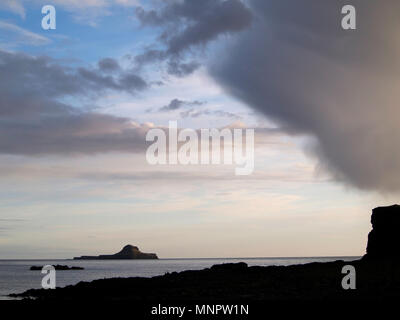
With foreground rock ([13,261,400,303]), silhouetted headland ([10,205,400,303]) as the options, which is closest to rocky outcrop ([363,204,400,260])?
silhouetted headland ([10,205,400,303])

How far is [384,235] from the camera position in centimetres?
7744

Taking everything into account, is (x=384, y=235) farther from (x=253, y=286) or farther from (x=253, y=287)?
(x=253, y=287)

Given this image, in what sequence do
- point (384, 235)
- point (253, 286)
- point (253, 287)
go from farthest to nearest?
point (384, 235) < point (253, 286) < point (253, 287)

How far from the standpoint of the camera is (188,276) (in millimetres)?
62562

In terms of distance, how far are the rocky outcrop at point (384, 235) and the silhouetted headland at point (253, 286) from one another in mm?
903

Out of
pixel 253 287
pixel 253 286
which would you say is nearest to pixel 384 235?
pixel 253 286

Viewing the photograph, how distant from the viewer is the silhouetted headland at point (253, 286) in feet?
131

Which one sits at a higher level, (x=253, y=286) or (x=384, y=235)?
(x=384, y=235)

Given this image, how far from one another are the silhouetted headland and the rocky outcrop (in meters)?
0.90

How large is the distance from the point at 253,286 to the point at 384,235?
3581cm

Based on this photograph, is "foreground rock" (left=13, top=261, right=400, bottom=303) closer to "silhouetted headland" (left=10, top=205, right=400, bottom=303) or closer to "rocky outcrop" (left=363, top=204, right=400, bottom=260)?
"silhouetted headland" (left=10, top=205, right=400, bottom=303)
